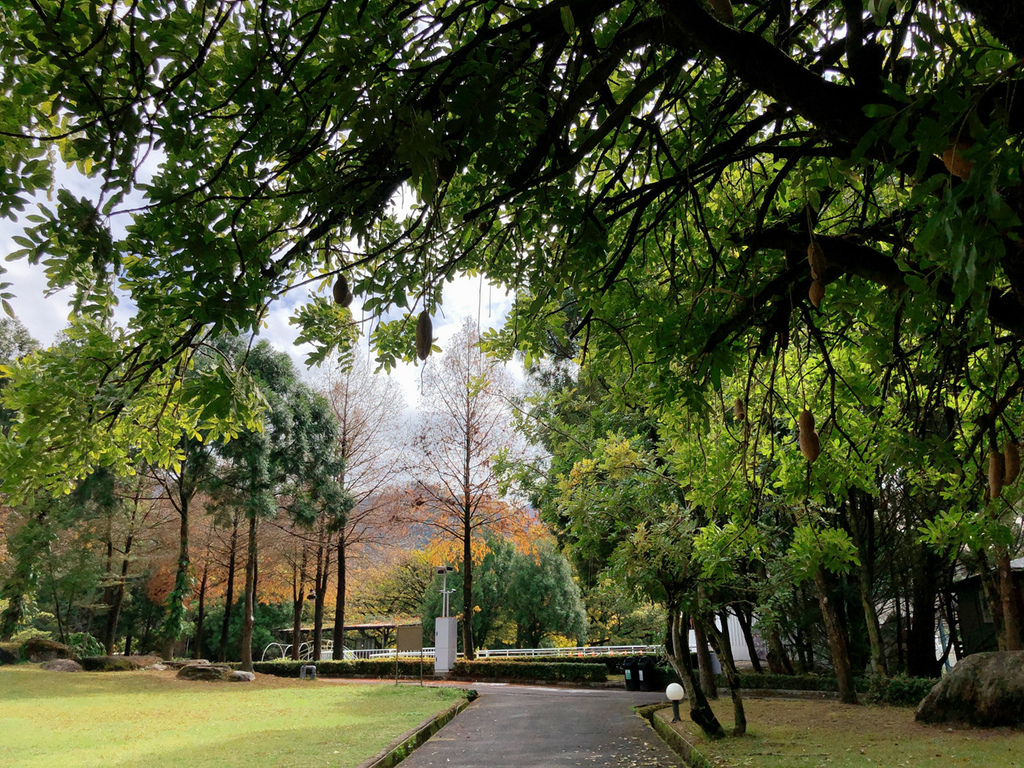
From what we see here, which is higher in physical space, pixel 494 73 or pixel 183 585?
pixel 494 73

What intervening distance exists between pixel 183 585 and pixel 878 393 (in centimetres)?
2233

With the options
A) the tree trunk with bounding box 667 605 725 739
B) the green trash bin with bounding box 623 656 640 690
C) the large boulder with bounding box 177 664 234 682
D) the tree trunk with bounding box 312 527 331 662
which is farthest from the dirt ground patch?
the tree trunk with bounding box 312 527 331 662

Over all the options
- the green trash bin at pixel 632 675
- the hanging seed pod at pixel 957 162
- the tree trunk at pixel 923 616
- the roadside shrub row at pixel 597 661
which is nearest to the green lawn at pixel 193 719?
the green trash bin at pixel 632 675

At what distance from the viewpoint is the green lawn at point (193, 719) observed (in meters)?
8.67

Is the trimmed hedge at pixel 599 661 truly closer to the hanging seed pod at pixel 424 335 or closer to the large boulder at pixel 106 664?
the large boulder at pixel 106 664

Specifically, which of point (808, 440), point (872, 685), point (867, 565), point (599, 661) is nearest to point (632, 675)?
point (599, 661)

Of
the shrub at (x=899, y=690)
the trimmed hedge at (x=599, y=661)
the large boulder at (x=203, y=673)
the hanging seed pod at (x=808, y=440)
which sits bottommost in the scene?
the trimmed hedge at (x=599, y=661)

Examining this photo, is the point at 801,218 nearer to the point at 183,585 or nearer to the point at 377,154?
the point at 377,154

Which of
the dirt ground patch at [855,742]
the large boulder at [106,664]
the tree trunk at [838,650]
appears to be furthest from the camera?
the large boulder at [106,664]

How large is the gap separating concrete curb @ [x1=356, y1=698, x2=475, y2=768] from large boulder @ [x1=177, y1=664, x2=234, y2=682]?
9.08 metres

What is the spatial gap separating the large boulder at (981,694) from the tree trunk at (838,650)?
3373 mm

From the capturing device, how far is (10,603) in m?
23.2

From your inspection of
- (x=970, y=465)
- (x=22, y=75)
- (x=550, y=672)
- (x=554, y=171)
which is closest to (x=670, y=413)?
(x=970, y=465)

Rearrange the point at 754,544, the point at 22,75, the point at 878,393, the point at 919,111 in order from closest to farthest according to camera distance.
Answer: the point at 919,111, the point at 22,75, the point at 878,393, the point at 754,544
